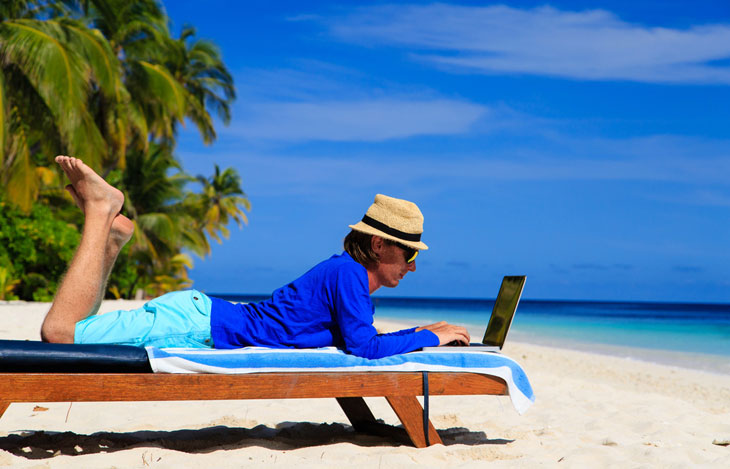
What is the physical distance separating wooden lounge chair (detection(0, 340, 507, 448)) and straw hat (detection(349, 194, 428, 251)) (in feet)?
2.08

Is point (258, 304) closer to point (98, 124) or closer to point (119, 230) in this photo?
point (119, 230)

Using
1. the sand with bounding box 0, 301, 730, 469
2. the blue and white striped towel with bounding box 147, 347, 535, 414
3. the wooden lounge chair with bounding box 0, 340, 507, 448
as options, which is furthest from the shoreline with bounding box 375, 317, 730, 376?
the wooden lounge chair with bounding box 0, 340, 507, 448

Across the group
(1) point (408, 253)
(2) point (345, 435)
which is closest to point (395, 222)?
(1) point (408, 253)

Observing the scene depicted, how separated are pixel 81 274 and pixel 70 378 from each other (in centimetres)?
46

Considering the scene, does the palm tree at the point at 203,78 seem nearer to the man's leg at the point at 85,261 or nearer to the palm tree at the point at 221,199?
the palm tree at the point at 221,199

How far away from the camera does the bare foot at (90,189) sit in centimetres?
322

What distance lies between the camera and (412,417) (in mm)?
3365

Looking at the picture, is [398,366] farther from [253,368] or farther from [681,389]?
[681,389]

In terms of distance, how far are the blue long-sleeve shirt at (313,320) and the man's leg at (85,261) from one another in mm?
559

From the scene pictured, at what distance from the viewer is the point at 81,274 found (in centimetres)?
312

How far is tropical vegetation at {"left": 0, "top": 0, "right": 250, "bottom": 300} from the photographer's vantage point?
1306 cm

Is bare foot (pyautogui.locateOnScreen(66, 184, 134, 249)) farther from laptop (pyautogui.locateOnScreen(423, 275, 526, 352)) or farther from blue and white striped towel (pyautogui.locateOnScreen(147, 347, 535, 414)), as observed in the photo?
laptop (pyautogui.locateOnScreen(423, 275, 526, 352))

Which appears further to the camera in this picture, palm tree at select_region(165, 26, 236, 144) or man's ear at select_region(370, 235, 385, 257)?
palm tree at select_region(165, 26, 236, 144)

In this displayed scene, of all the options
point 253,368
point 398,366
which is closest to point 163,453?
point 253,368
